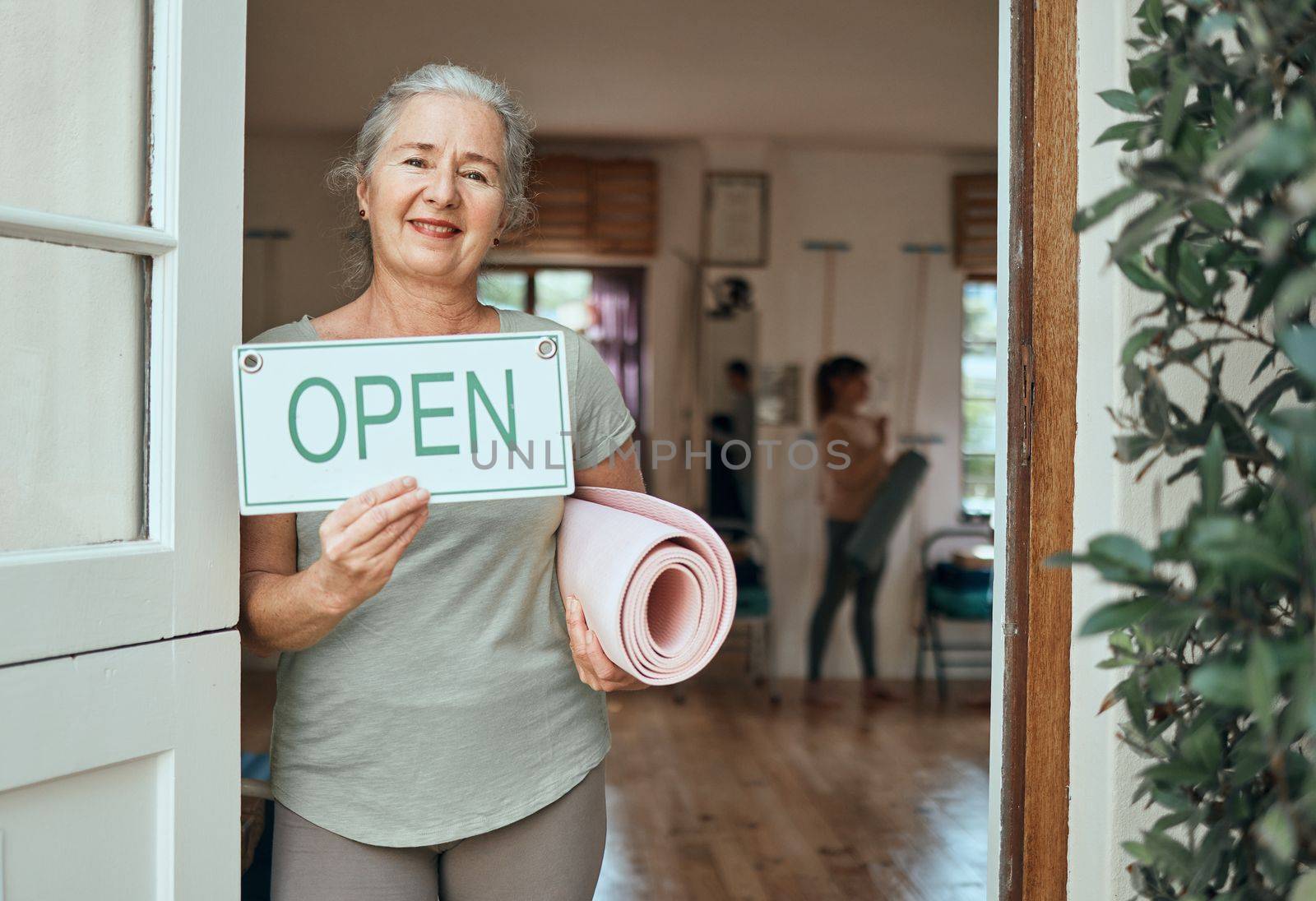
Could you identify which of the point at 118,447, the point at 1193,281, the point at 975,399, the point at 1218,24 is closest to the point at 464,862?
the point at 118,447

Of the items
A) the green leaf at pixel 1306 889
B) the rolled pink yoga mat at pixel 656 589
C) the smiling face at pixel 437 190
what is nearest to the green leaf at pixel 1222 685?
the green leaf at pixel 1306 889

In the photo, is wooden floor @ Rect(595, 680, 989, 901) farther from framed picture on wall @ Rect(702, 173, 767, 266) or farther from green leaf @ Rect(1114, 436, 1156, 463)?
green leaf @ Rect(1114, 436, 1156, 463)

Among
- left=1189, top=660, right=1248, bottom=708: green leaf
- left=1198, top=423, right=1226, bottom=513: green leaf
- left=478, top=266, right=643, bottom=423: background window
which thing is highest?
left=478, top=266, right=643, bottom=423: background window

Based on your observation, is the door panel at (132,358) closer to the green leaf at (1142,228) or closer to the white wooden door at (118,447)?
the white wooden door at (118,447)

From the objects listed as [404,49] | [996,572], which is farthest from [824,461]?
[996,572]

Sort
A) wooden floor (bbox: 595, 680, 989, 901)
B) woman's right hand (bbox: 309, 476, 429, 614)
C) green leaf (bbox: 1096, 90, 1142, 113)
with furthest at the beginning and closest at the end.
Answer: wooden floor (bbox: 595, 680, 989, 901) < woman's right hand (bbox: 309, 476, 429, 614) < green leaf (bbox: 1096, 90, 1142, 113)

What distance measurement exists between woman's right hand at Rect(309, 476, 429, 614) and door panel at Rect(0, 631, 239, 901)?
0.27m

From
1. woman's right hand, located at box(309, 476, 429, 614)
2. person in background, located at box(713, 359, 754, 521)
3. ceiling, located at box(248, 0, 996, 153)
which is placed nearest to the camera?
woman's right hand, located at box(309, 476, 429, 614)

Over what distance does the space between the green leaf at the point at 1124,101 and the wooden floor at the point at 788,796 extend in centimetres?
294

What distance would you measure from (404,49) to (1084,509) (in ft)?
13.9

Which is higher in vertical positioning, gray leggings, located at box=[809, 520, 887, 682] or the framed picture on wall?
the framed picture on wall

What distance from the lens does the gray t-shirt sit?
131cm

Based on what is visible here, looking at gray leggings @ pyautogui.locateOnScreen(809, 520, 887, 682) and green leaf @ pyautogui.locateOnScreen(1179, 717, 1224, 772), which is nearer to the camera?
green leaf @ pyautogui.locateOnScreen(1179, 717, 1224, 772)

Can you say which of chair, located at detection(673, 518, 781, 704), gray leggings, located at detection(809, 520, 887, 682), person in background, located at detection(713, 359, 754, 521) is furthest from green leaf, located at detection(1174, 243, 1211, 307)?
person in background, located at detection(713, 359, 754, 521)
